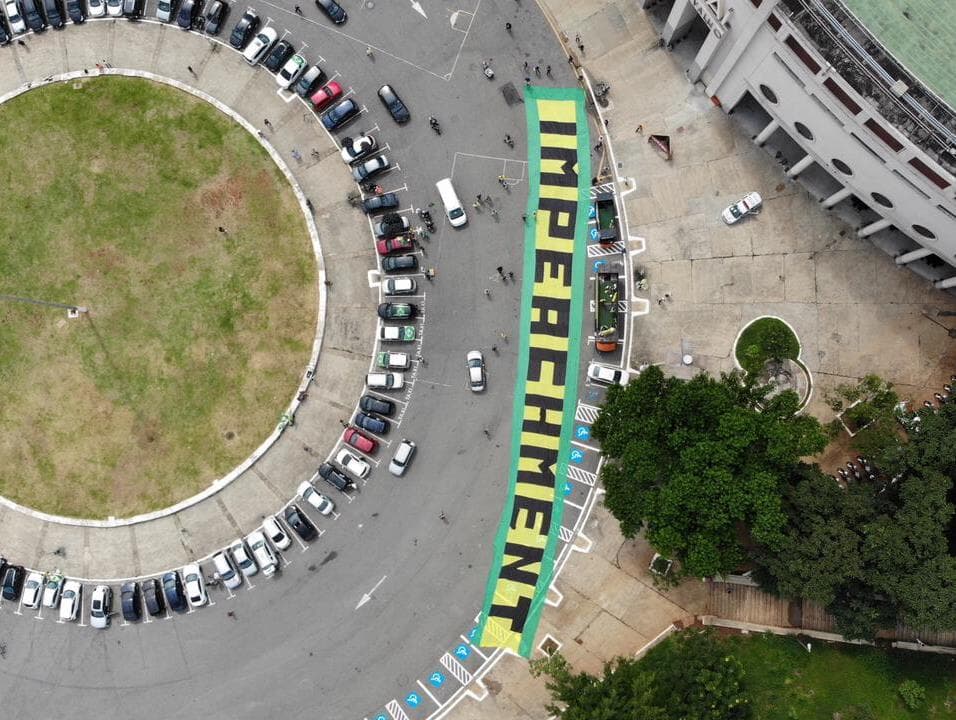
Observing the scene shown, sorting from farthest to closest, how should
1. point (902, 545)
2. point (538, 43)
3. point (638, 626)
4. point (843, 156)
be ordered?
point (538, 43) → point (638, 626) → point (843, 156) → point (902, 545)

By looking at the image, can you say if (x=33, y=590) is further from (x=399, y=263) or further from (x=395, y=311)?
(x=399, y=263)

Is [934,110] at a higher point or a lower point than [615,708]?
higher

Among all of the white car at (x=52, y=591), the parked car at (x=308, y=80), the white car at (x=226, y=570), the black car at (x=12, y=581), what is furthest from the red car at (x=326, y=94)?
the black car at (x=12, y=581)

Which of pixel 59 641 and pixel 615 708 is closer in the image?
pixel 615 708

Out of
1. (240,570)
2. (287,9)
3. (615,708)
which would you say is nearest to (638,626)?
(615,708)

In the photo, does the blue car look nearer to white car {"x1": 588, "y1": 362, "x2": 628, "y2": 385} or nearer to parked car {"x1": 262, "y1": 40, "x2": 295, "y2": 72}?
parked car {"x1": 262, "y1": 40, "x2": 295, "y2": 72}

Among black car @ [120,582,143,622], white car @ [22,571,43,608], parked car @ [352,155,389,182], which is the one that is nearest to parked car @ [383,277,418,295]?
parked car @ [352,155,389,182]

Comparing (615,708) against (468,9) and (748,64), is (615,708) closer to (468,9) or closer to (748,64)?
(748,64)

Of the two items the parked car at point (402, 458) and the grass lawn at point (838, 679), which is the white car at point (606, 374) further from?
the grass lawn at point (838, 679)
